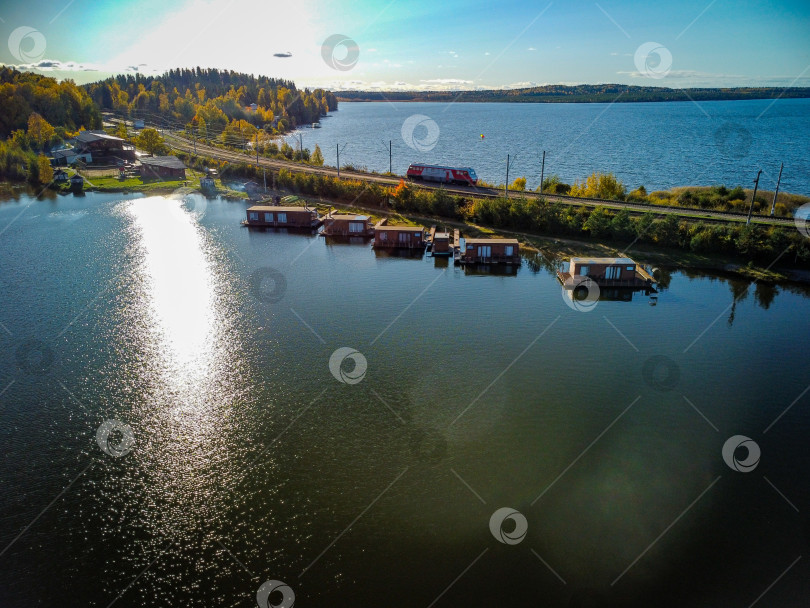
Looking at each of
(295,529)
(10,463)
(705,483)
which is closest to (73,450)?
(10,463)

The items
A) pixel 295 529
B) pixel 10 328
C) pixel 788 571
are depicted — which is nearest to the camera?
pixel 788 571

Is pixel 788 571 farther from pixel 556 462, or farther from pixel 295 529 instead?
pixel 295 529

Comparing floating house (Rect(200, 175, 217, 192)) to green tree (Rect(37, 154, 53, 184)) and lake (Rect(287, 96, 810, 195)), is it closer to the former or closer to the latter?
green tree (Rect(37, 154, 53, 184))

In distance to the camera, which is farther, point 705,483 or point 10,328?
point 10,328

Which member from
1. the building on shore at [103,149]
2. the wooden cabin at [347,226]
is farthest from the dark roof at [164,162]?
the wooden cabin at [347,226]

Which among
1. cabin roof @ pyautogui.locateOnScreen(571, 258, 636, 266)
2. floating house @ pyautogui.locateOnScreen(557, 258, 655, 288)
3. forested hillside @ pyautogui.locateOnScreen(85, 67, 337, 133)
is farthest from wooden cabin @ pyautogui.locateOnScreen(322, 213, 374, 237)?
forested hillside @ pyautogui.locateOnScreen(85, 67, 337, 133)
